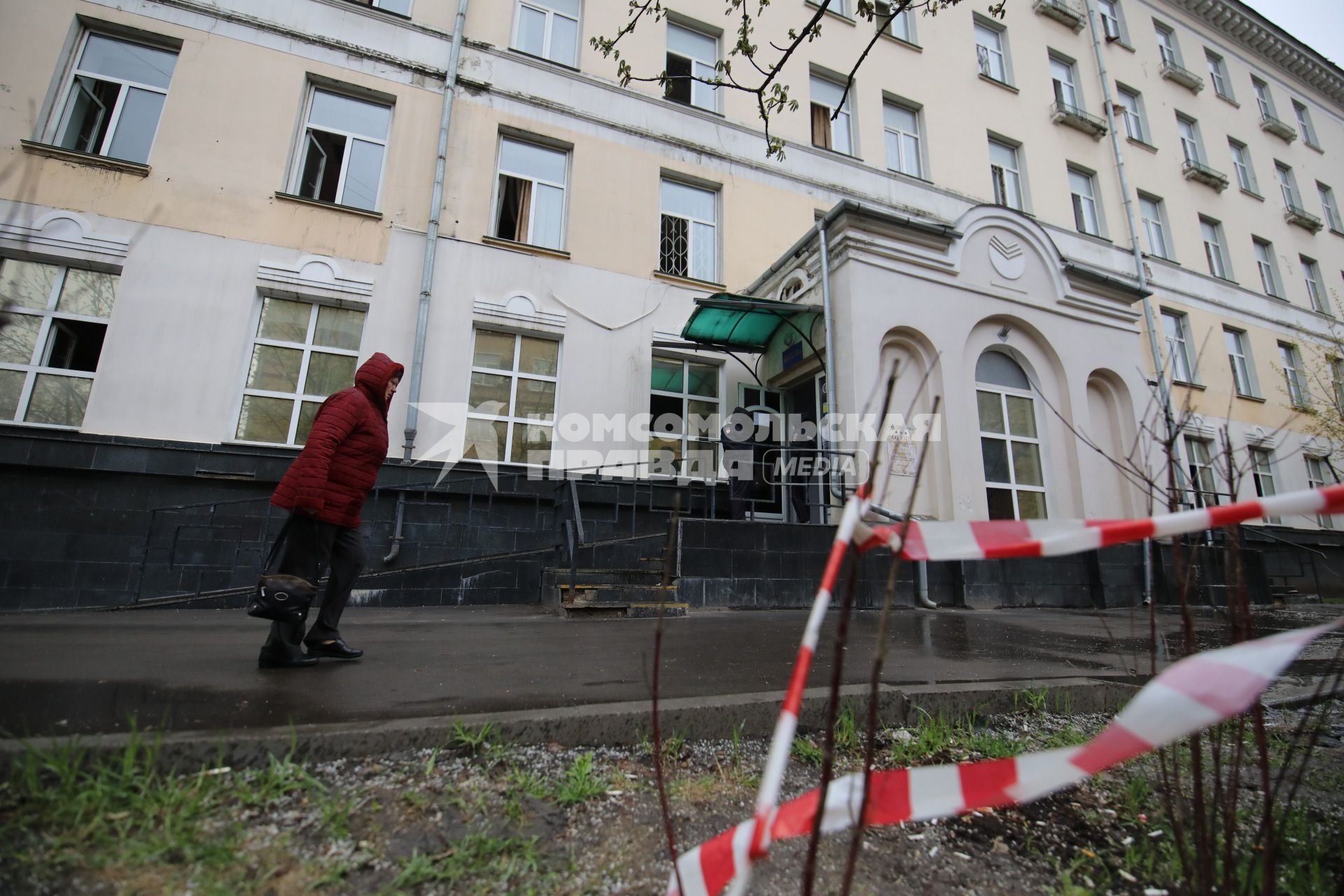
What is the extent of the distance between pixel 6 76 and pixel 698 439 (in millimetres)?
10612

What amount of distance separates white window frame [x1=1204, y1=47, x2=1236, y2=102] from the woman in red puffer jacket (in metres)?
26.6

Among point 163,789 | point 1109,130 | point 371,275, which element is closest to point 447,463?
point 371,275

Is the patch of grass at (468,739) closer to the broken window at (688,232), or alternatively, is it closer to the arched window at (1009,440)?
the arched window at (1009,440)

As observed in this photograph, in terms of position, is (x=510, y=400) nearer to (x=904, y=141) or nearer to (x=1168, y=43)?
(x=904, y=141)

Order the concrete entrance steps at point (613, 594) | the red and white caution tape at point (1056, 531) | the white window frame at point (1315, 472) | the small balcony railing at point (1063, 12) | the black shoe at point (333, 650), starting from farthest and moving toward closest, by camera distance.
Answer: the small balcony railing at point (1063, 12) → the white window frame at point (1315, 472) → the concrete entrance steps at point (613, 594) → the black shoe at point (333, 650) → the red and white caution tape at point (1056, 531)

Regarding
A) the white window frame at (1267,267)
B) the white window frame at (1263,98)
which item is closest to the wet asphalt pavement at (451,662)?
the white window frame at (1267,267)

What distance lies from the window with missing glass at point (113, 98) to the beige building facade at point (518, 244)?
0.04 metres

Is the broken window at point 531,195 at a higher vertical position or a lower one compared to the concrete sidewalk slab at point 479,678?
higher

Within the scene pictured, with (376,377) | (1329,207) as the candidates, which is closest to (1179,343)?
(1329,207)

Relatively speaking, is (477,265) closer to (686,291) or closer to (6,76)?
(686,291)

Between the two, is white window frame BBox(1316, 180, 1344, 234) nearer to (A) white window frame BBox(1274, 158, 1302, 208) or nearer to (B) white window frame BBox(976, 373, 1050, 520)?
(A) white window frame BBox(1274, 158, 1302, 208)

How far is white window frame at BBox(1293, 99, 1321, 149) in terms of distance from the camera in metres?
20.1

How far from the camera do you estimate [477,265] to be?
364 inches

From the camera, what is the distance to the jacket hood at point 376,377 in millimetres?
3660
